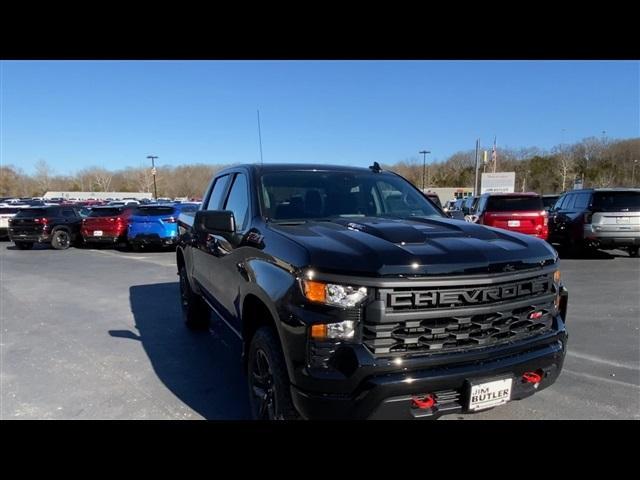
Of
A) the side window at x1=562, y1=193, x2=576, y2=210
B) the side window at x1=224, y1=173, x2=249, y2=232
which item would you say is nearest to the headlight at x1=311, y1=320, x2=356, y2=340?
the side window at x1=224, y1=173, x2=249, y2=232

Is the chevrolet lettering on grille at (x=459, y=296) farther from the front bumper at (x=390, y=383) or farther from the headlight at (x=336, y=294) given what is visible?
the front bumper at (x=390, y=383)

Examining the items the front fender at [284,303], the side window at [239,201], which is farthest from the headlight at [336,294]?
the side window at [239,201]

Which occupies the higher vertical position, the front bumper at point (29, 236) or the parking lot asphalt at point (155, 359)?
the front bumper at point (29, 236)

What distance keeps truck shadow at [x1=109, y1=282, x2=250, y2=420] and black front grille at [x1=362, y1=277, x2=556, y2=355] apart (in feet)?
5.36

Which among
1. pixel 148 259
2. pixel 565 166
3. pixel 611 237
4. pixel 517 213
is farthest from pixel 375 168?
pixel 565 166

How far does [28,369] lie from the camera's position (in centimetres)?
421

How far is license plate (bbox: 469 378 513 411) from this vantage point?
220cm

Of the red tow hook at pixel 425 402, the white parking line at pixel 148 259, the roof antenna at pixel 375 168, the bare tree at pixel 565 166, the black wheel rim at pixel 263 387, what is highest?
the bare tree at pixel 565 166

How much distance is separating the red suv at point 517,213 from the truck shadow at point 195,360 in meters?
8.49

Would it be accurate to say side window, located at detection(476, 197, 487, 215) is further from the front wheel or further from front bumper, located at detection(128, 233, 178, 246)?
the front wheel

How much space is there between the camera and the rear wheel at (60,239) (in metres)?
15.7

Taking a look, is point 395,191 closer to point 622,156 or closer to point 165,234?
point 165,234
